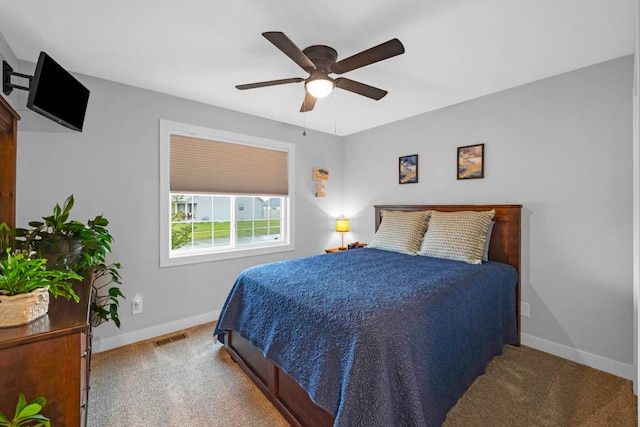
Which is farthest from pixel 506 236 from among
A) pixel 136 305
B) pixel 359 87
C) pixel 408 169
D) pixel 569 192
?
pixel 136 305

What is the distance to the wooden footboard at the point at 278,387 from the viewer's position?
1.50 meters

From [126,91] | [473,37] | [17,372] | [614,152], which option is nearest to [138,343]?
[17,372]

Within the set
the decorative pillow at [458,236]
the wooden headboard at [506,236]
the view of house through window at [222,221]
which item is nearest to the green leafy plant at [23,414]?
the view of house through window at [222,221]

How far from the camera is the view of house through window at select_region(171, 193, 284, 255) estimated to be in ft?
9.95

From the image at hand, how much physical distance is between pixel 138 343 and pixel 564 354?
3.68 metres

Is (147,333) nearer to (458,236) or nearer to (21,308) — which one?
(21,308)

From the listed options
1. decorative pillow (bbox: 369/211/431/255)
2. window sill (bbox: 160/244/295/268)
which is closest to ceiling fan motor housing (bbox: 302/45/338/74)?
decorative pillow (bbox: 369/211/431/255)

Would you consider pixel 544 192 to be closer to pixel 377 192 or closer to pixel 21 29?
pixel 377 192

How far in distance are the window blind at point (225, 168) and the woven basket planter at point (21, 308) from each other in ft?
6.33

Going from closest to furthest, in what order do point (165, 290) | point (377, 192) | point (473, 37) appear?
point (473, 37) → point (165, 290) → point (377, 192)

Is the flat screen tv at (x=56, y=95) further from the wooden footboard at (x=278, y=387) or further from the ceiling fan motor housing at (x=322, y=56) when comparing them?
the wooden footboard at (x=278, y=387)

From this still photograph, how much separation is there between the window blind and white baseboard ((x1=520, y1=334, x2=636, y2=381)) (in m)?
2.98

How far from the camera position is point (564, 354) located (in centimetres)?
233

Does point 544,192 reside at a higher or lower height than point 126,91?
lower
